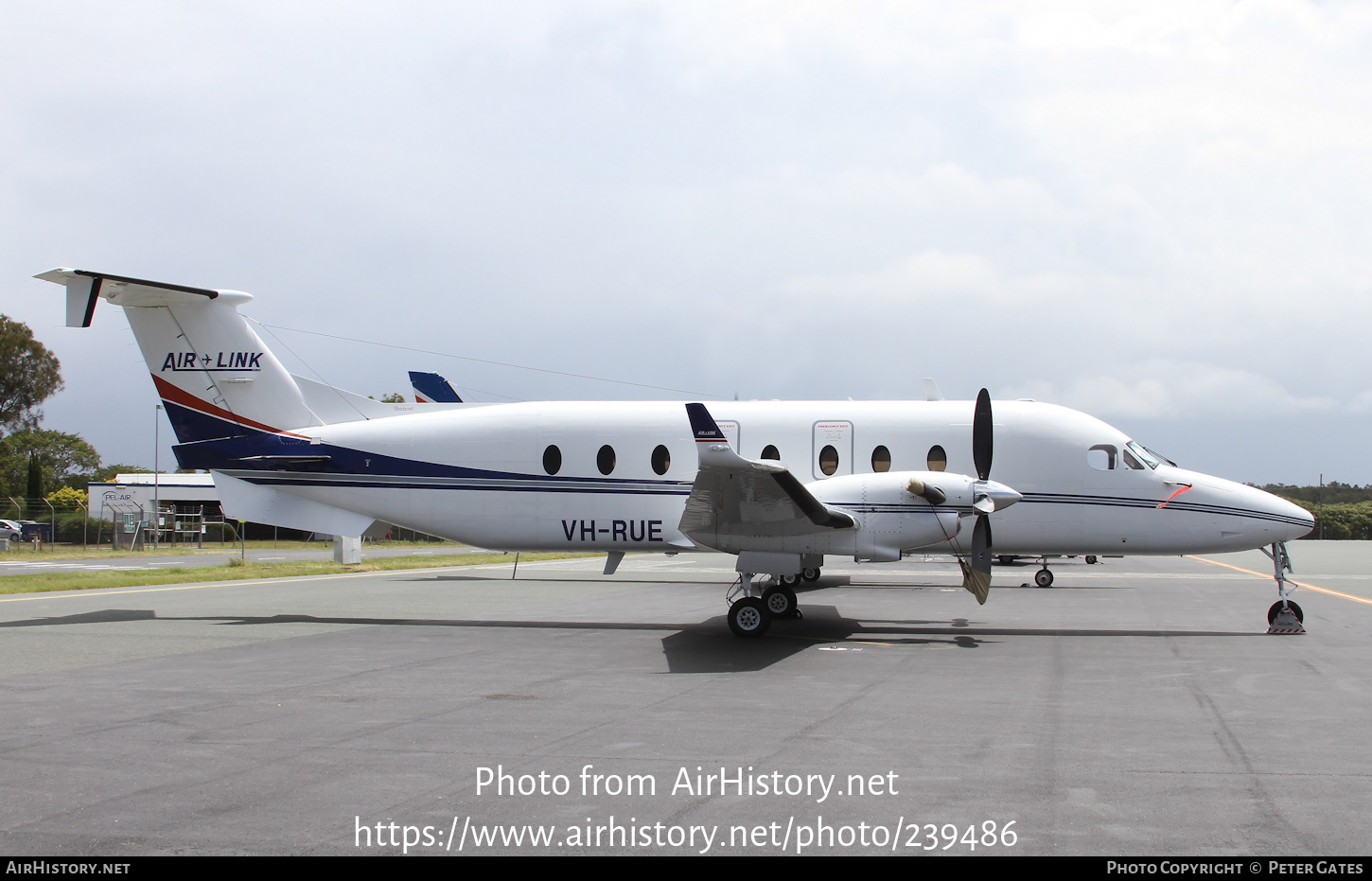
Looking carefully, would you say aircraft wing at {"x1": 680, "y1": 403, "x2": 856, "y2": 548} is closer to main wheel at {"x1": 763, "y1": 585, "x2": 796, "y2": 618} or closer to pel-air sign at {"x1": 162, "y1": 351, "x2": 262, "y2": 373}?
main wheel at {"x1": 763, "y1": 585, "x2": 796, "y2": 618}

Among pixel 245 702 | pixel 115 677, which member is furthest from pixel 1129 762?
pixel 115 677

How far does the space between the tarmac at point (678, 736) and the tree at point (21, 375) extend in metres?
67.0

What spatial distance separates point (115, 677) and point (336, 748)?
4636 mm

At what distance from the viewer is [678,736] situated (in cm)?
731

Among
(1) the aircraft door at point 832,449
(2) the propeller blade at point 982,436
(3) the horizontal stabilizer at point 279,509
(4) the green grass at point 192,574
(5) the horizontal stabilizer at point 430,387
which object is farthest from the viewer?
(5) the horizontal stabilizer at point 430,387

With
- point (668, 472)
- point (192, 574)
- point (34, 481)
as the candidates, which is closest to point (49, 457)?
point (34, 481)

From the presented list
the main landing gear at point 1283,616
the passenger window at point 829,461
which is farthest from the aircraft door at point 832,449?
the main landing gear at point 1283,616

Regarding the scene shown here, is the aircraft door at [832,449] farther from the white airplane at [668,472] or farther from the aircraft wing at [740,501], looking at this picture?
the aircraft wing at [740,501]

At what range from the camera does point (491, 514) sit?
50.4ft

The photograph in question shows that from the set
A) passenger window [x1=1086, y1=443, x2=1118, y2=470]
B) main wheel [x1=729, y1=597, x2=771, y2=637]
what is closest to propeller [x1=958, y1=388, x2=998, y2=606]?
passenger window [x1=1086, y1=443, x2=1118, y2=470]

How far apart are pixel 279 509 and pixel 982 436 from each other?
11.6 meters

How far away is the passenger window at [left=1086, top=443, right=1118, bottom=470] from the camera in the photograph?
47.4 feet

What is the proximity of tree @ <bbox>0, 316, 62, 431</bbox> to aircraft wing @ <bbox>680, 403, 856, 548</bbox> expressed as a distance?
76100 millimetres

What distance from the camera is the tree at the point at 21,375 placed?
229ft
